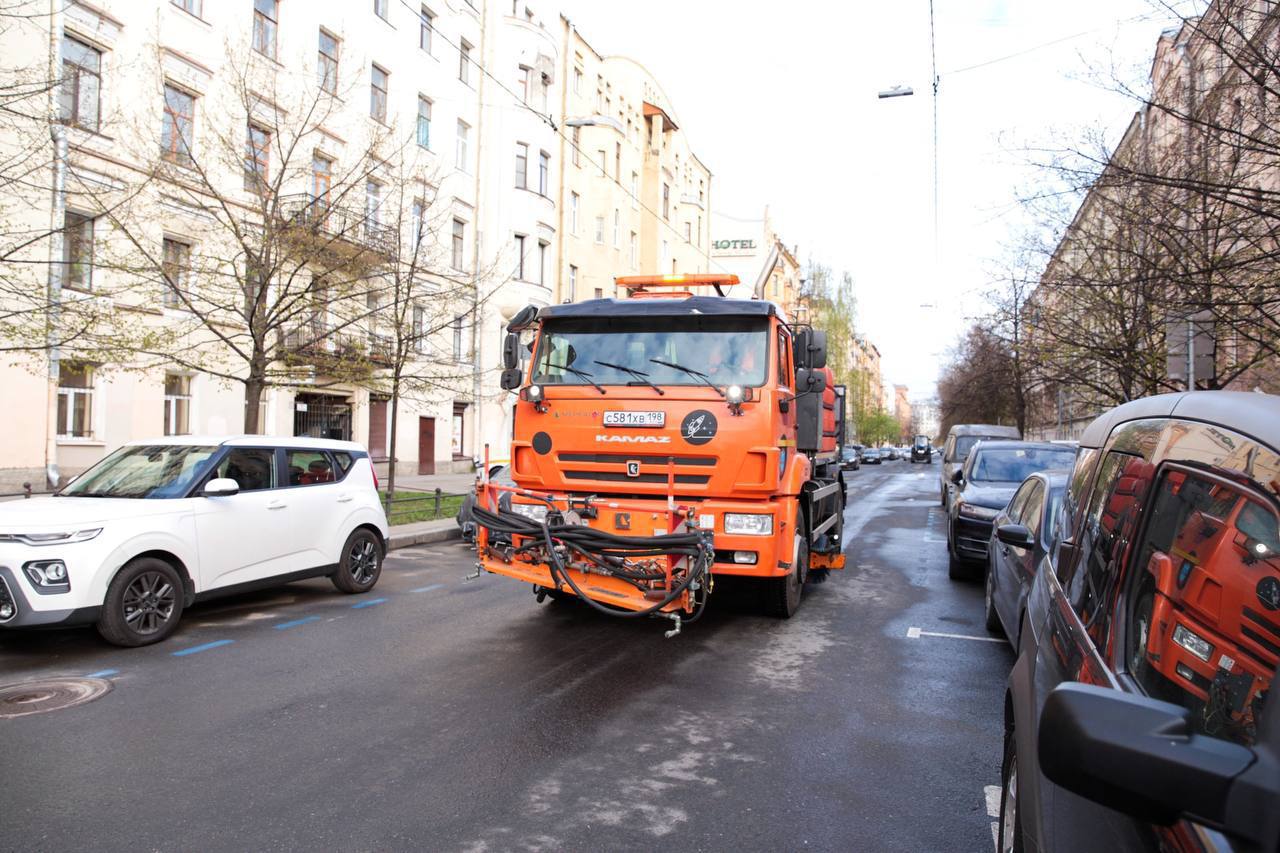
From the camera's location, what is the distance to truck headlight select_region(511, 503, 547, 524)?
275 inches

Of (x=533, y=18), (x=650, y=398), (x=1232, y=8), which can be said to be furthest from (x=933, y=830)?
(x=533, y=18)

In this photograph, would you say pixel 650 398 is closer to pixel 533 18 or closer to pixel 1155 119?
pixel 1155 119

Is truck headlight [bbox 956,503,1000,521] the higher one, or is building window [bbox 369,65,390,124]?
building window [bbox 369,65,390,124]

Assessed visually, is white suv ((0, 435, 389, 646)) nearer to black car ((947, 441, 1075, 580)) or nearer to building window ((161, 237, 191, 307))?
building window ((161, 237, 191, 307))

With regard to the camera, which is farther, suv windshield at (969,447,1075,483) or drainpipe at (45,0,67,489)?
suv windshield at (969,447,1075,483)

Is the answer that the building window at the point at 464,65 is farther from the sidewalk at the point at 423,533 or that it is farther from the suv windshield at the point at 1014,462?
the suv windshield at the point at 1014,462

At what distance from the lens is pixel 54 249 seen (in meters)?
14.7

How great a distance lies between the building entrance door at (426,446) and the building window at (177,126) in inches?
514

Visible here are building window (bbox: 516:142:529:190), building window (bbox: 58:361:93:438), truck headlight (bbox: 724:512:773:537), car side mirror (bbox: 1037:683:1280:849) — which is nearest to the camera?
car side mirror (bbox: 1037:683:1280:849)

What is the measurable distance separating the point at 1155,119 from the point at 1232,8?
374 cm

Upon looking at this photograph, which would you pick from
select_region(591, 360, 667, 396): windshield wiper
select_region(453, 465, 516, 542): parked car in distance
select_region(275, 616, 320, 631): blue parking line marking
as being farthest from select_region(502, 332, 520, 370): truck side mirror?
select_region(453, 465, 516, 542): parked car in distance

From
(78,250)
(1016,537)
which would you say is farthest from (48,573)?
(78,250)

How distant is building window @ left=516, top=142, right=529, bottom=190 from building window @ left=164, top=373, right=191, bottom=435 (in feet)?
52.3

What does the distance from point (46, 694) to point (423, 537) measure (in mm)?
8451
